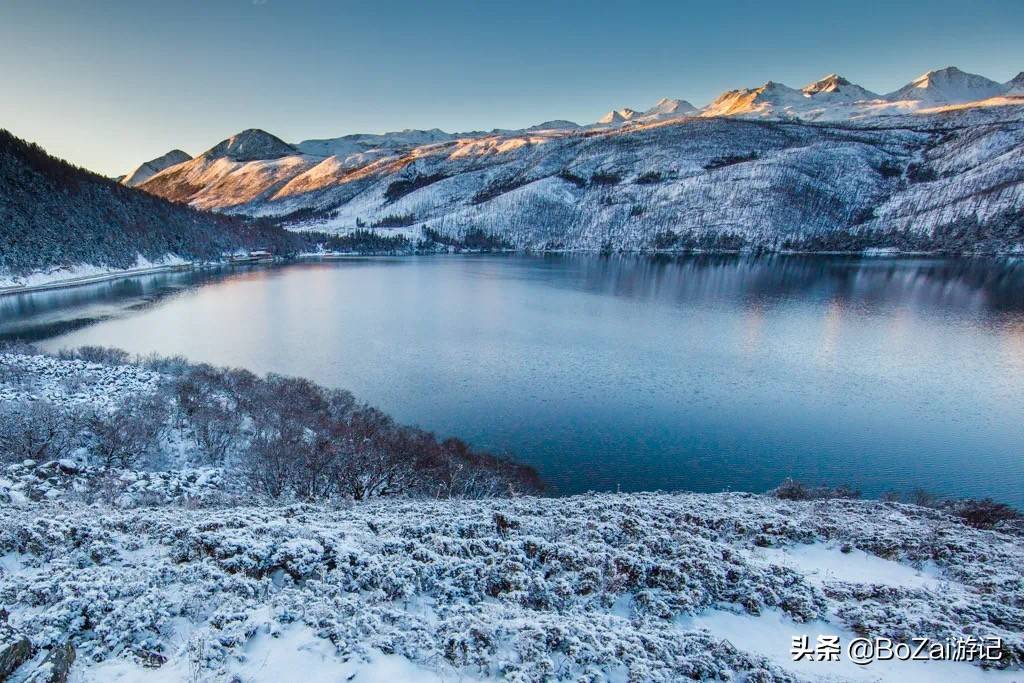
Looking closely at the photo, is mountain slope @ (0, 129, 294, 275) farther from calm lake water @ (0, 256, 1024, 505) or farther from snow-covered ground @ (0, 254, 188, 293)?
calm lake water @ (0, 256, 1024, 505)

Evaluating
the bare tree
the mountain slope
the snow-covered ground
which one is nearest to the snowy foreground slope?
the bare tree

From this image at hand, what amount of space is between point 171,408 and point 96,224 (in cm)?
12852

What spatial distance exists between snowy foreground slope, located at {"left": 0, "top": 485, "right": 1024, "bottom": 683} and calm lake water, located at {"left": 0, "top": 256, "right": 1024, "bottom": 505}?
10.2 metres

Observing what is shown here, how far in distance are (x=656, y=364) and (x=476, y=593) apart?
3405 cm

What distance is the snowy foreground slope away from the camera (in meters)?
7.11

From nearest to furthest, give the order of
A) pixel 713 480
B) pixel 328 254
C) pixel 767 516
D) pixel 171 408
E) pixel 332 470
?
pixel 767 516, pixel 332 470, pixel 713 480, pixel 171 408, pixel 328 254

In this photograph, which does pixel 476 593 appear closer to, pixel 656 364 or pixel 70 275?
pixel 656 364

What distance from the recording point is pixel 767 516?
51.3ft

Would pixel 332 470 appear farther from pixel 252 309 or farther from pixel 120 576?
pixel 252 309

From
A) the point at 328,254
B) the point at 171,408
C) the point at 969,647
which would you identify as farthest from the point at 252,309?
the point at 328,254

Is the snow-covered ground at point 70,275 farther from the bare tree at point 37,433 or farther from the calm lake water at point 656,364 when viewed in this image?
the bare tree at point 37,433

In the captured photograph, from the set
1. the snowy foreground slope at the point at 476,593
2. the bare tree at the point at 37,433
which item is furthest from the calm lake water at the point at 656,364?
the bare tree at the point at 37,433

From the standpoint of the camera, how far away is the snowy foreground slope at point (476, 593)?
23.3 feet

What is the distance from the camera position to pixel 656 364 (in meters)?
40.5
